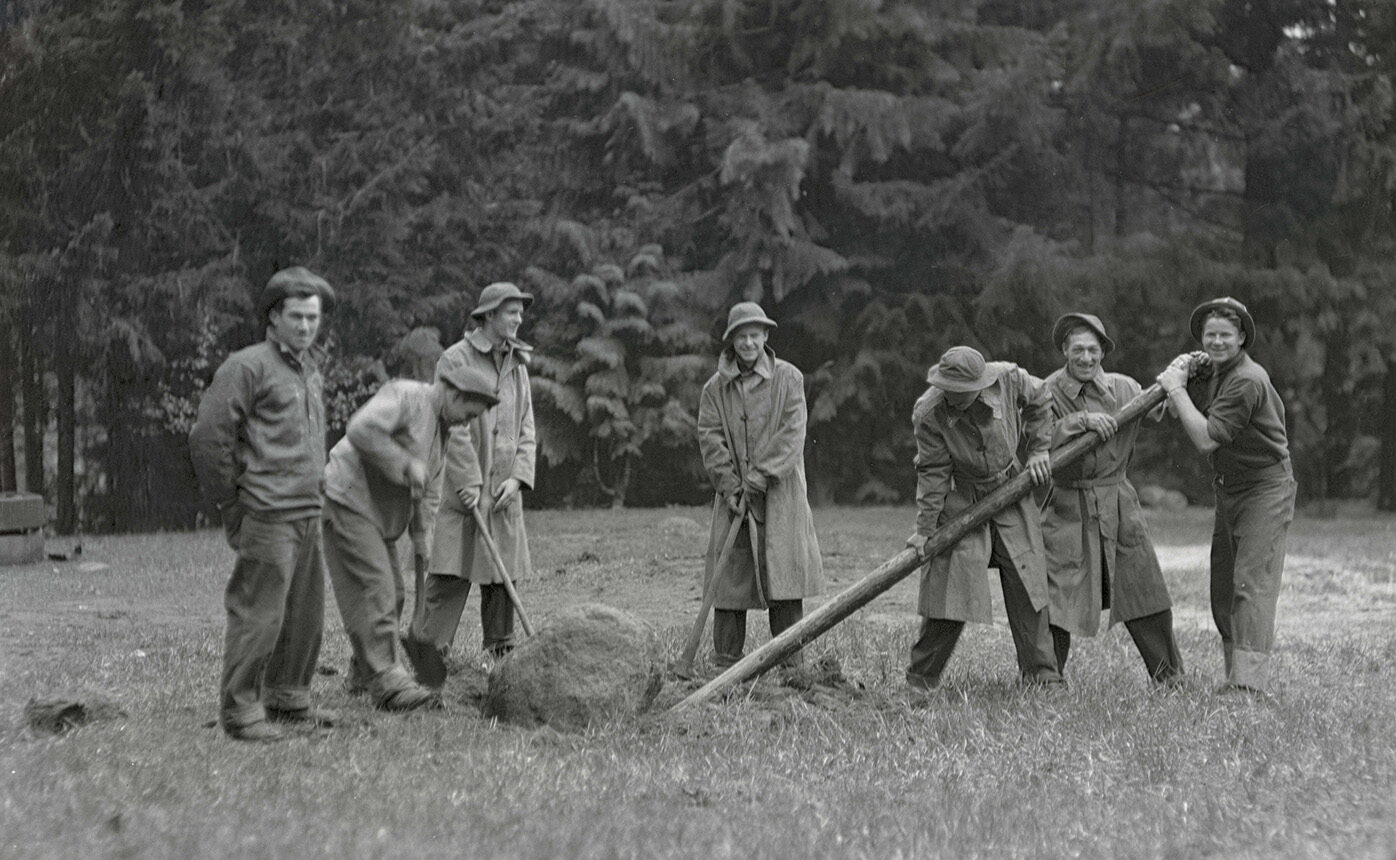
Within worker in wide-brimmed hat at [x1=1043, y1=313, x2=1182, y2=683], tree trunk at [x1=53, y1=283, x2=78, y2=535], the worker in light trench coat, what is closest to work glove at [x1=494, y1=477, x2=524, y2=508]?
the worker in light trench coat

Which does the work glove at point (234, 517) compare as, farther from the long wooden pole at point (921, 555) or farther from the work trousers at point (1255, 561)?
the work trousers at point (1255, 561)

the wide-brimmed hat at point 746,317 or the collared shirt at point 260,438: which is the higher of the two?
the wide-brimmed hat at point 746,317

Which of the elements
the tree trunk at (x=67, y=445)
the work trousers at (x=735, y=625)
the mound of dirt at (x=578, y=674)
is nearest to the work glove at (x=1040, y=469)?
the work trousers at (x=735, y=625)

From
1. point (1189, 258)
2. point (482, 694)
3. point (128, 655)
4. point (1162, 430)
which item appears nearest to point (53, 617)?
point (128, 655)

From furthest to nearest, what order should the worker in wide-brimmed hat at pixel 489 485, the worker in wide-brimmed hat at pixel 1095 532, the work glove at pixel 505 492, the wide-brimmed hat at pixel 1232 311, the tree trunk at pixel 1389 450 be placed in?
the tree trunk at pixel 1389 450 → the work glove at pixel 505 492 → the worker in wide-brimmed hat at pixel 489 485 → the worker in wide-brimmed hat at pixel 1095 532 → the wide-brimmed hat at pixel 1232 311

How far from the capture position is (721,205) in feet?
75.4

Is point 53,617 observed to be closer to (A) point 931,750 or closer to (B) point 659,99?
(A) point 931,750

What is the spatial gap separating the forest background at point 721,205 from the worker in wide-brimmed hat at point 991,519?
13975 mm

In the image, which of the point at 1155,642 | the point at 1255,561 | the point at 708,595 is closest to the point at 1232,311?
the point at 1255,561

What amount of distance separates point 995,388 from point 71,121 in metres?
13.7

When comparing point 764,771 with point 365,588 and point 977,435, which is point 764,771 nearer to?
point 365,588

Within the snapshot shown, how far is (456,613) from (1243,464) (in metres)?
4.28

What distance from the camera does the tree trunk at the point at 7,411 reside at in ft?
56.4

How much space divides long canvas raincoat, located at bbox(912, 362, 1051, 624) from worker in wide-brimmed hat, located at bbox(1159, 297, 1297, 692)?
2.53 feet
